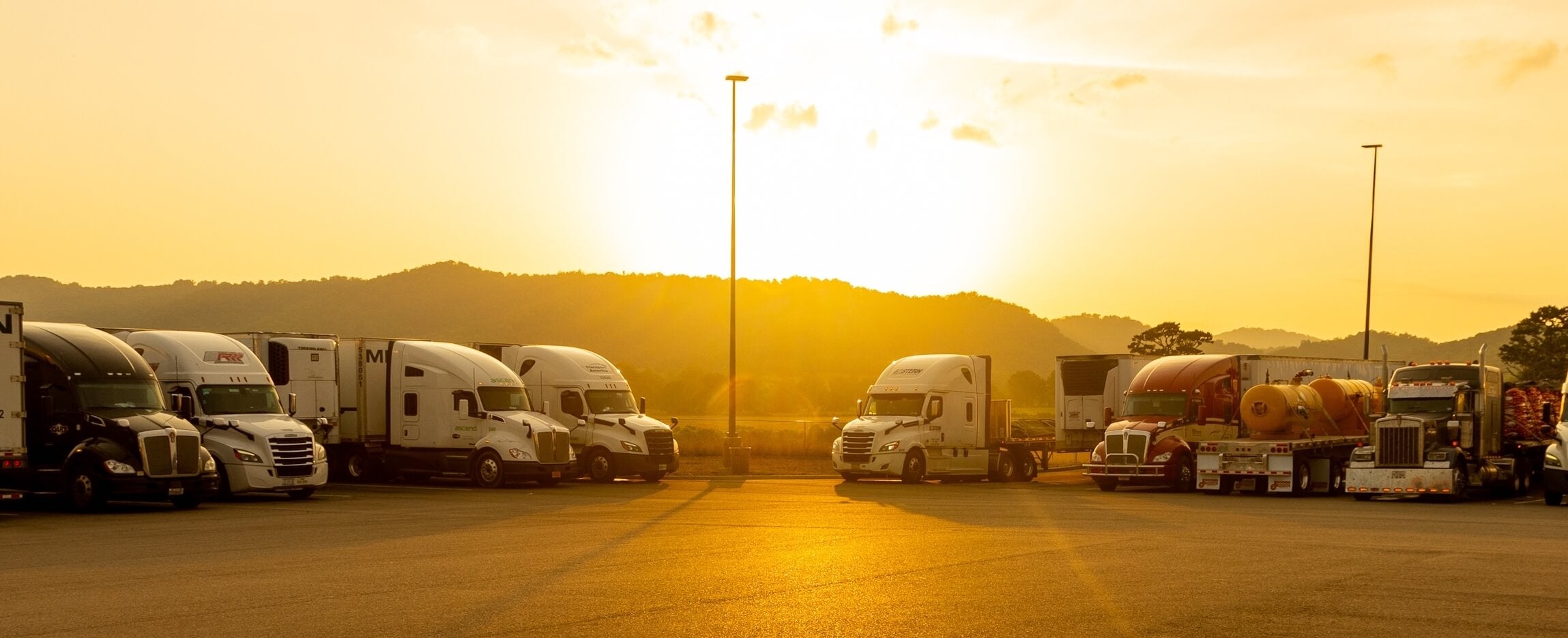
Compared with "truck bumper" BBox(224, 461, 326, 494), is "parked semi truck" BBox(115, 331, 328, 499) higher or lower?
higher

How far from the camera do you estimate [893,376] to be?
3678 cm

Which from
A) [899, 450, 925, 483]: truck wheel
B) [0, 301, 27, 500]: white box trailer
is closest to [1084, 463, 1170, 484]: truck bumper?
[899, 450, 925, 483]: truck wheel

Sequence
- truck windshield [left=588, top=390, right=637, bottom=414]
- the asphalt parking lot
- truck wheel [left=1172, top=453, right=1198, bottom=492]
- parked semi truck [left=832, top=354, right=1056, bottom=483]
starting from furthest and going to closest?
parked semi truck [left=832, top=354, right=1056, bottom=483]
truck windshield [left=588, top=390, right=637, bottom=414]
truck wheel [left=1172, top=453, right=1198, bottom=492]
the asphalt parking lot

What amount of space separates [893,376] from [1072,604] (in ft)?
79.8

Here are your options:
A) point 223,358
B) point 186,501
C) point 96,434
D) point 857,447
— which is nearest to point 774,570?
point 186,501

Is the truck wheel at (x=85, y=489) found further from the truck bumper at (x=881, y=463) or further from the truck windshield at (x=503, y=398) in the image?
the truck bumper at (x=881, y=463)

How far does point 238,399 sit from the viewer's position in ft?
92.7

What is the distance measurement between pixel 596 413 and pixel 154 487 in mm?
12378

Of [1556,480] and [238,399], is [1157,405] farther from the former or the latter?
[238,399]

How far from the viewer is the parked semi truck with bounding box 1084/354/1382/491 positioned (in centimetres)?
3300

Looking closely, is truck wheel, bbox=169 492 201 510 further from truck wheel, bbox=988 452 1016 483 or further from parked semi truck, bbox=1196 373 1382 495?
parked semi truck, bbox=1196 373 1382 495

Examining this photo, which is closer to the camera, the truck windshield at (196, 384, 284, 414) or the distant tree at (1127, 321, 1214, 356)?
the truck windshield at (196, 384, 284, 414)

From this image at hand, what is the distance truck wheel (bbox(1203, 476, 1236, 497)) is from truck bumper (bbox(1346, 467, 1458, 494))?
273cm

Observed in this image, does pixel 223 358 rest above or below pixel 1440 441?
above
